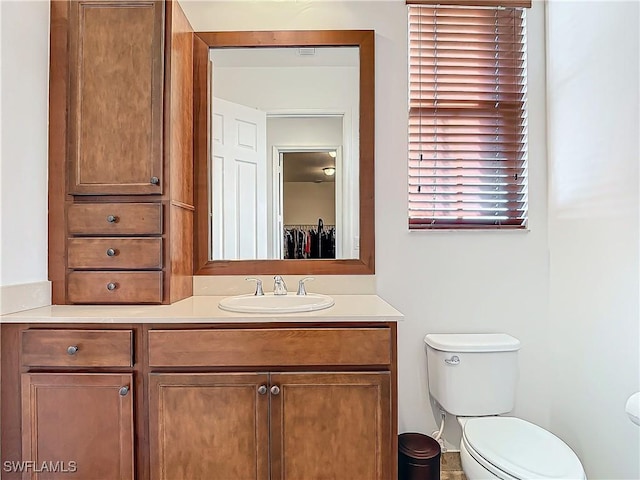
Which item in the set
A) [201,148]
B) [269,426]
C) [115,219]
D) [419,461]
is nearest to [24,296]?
[115,219]

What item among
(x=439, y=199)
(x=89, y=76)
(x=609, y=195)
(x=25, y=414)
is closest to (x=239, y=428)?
(x=25, y=414)

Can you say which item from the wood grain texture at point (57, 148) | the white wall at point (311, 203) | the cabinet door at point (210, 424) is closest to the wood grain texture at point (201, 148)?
the white wall at point (311, 203)

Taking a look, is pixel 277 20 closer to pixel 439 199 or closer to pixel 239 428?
pixel 439 199

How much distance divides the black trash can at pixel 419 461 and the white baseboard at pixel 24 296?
1.61m

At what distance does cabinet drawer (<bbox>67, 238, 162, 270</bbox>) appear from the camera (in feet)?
5.55

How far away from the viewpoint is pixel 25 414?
4.65ft

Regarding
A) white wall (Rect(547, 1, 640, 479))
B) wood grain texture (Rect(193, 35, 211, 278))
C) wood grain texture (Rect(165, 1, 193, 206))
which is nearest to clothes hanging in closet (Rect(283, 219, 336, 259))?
wood grain texture (Rect(193, 35, 211, 278))

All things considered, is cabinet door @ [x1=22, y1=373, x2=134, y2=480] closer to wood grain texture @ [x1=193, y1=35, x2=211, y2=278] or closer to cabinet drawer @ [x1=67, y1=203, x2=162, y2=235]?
cabinet drawer @ [x1=67, y1=203, x2=162, y2=235]

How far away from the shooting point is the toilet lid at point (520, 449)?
1.29 m

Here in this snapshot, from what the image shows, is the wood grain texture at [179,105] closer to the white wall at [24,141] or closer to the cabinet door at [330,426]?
the white wall at [24,141]

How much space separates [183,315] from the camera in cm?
146

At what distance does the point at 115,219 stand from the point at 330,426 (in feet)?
3.92

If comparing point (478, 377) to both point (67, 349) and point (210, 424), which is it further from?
point (67, 349)

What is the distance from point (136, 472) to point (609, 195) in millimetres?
2050
